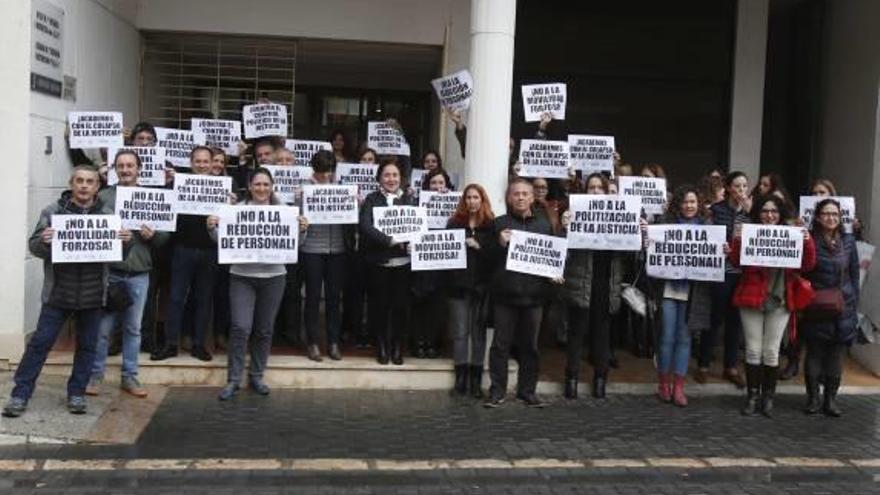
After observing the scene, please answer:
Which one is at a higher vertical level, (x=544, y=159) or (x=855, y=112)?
(x=855, y=112)

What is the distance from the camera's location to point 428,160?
32.4 feet

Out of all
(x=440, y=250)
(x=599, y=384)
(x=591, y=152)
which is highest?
(x=591, y=152)

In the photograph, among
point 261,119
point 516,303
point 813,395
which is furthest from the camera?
point 261,119

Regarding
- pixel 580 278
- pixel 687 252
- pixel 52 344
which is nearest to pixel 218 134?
pixel 52 344

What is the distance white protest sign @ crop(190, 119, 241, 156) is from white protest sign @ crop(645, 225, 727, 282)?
173 inches

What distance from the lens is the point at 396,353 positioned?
885cm

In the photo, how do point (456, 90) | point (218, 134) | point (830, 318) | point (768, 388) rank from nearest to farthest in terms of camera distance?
point (830, 318)
point (768, 388)
point (456, 90)
point (218, 134)

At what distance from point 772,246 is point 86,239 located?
5425 millimetres

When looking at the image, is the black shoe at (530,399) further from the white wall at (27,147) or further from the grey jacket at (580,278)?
the white wall at (27,147)

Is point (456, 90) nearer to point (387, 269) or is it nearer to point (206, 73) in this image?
point (387, 269)

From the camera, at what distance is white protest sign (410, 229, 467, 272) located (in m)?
8.31

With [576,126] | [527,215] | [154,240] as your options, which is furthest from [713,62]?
[154,240]

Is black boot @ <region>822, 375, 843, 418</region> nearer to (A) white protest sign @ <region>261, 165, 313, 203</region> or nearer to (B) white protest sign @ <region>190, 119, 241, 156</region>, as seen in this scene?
(A) white protest sign @ <region>261, 165, 313, 203</region>

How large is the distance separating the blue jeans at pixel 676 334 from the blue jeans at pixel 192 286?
4.00 meters
